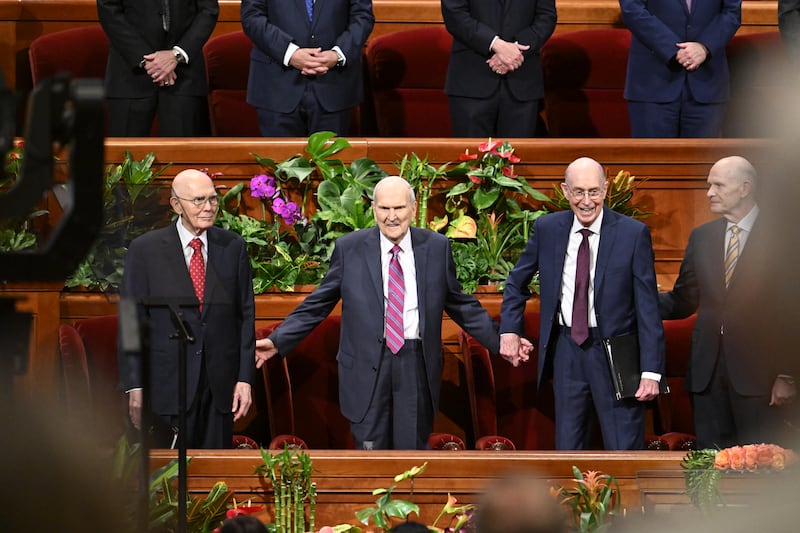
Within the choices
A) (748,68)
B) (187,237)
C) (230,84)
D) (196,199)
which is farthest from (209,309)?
(748,68)

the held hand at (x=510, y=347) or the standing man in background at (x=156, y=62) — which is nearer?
the held hand at (x=510, y=347)

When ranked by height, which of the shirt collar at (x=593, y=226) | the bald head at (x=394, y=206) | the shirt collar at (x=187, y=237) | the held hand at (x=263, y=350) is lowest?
the held hand at (x=263, y=350)

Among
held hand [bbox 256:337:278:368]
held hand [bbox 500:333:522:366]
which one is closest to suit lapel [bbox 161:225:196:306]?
held hand [bbox 256:337:278:368]

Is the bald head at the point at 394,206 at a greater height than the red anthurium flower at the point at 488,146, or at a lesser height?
lesser

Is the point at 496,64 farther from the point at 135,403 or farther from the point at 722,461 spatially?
the point at 135,403

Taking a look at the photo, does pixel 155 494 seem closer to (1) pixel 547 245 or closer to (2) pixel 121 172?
(1) pixel 547 245

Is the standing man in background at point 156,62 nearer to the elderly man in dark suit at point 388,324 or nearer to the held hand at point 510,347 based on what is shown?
the elderly man in dark suit at point 388,324

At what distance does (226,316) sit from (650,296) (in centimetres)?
143

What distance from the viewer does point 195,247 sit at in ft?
13.6

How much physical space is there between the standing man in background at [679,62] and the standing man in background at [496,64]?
Answer: 1.32 feet

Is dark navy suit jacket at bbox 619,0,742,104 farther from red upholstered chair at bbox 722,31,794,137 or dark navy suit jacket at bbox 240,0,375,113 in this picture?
dark navy suit jacket at bbox 240,0,375,113

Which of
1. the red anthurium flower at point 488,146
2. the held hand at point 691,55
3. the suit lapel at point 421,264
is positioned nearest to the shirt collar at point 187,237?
the suit lapel at point 421,264

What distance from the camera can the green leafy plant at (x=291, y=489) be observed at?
3240mm

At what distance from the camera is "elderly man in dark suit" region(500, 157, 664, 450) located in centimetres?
405
